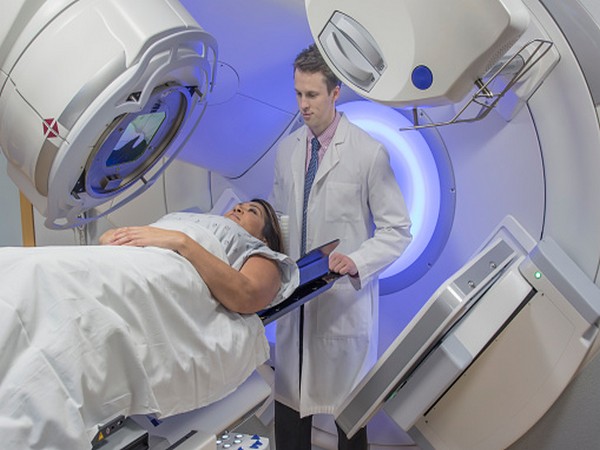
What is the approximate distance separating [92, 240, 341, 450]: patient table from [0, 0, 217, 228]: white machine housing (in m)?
0.56

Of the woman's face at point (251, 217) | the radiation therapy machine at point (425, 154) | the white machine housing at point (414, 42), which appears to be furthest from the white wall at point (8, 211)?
the white machine housing at point (414, 42)

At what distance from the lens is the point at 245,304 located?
137 cm

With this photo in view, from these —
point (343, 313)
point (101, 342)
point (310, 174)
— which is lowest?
point (343, 313)

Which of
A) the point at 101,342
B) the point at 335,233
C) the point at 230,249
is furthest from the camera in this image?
the point at 335,233

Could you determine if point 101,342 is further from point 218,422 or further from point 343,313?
point 343,313

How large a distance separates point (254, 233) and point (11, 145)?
0.67m

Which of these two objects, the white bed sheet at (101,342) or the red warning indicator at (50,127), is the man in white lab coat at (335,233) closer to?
the white bed sheet at (101,342)

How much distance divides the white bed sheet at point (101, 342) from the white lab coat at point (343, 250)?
20.3 inches

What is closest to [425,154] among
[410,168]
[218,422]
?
[410,168]

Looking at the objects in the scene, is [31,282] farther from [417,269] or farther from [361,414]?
[417,269]

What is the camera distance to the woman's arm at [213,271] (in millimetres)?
1311

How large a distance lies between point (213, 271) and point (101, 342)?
36cm

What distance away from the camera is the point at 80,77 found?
134 centimetres

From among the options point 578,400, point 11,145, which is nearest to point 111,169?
point 11,145
